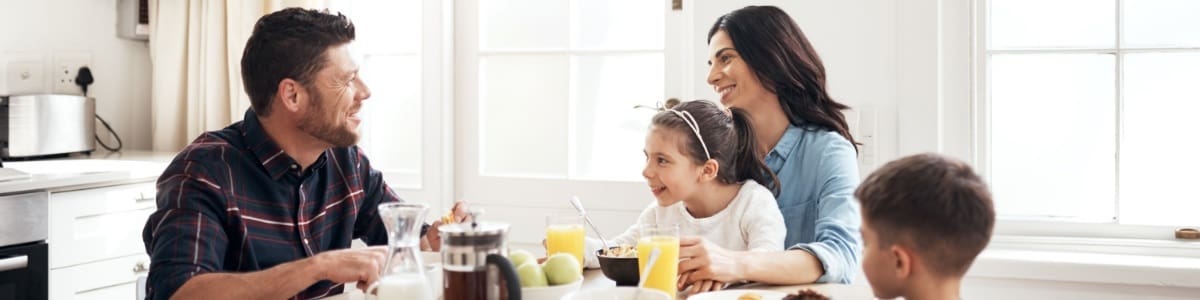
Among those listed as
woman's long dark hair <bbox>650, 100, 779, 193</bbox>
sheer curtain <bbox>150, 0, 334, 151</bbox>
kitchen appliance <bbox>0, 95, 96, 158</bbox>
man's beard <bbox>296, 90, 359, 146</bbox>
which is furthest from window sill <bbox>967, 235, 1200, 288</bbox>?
kitchen appliance <bbox>0, 95, 96, 158</bbox>

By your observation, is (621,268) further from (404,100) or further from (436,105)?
(404,100)

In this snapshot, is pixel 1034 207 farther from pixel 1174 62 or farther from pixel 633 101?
pixel 633 101

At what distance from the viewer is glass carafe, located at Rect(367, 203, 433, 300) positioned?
1440 millimetres

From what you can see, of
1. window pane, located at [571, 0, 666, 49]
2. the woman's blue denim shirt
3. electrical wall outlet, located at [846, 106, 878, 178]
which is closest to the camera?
the woman's blue denim shirt

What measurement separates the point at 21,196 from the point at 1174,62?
9.80 ft

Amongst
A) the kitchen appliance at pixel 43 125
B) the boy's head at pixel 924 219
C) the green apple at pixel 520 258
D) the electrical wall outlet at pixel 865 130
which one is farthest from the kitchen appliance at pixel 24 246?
the boy's head at pixel 924 219

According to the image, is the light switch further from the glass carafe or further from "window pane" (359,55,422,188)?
the glass carafe

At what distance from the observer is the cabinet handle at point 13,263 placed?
2678 mm

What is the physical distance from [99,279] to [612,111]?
1.55m

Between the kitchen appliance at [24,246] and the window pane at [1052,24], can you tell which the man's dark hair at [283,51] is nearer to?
the kitchen appliance at [24,246]

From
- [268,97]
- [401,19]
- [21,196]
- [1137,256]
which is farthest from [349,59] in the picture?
[1137,256]

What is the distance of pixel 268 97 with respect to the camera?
200 cm

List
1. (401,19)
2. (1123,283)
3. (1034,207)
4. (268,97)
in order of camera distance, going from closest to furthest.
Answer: (268,97) < (1123,283) < (1034,207) < (401,19)

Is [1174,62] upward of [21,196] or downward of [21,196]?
upward
